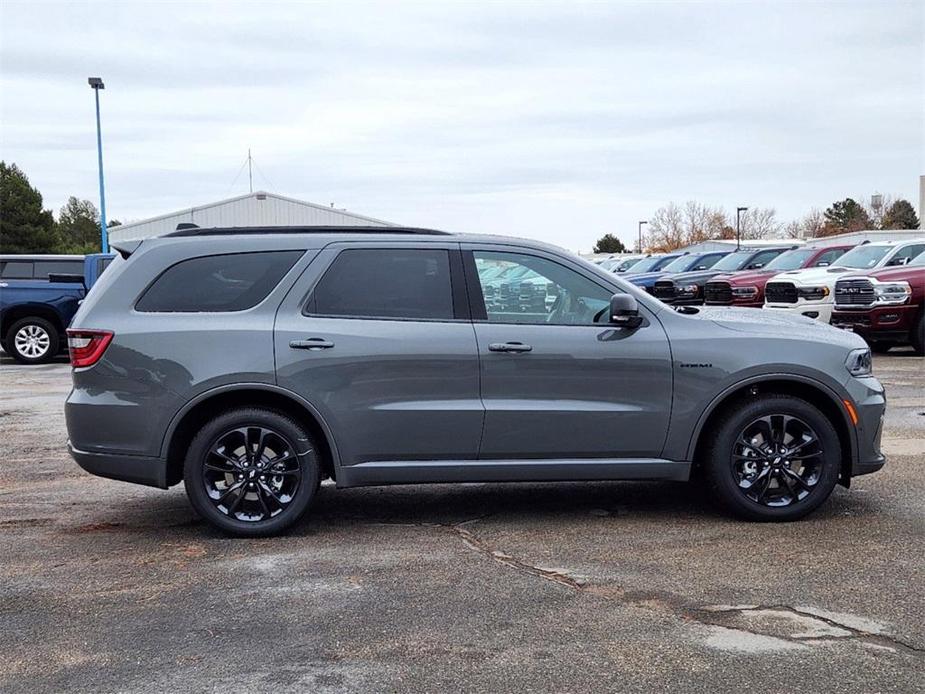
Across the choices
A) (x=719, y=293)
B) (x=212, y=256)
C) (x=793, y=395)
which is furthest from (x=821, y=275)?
(x=212, y=256)

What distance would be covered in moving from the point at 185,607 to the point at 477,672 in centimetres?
154

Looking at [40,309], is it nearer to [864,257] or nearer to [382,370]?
[382,370]

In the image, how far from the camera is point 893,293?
14.8 metres

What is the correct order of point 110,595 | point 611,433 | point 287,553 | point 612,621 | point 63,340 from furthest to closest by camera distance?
point 63,340
point 611,433
point 287,553
point 110,595
point 612,621

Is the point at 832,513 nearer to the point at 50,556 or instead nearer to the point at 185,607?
the point at 185,607

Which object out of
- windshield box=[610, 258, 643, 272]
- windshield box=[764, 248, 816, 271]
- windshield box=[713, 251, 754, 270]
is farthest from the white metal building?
windshield box=[764, 248, 816, 271]

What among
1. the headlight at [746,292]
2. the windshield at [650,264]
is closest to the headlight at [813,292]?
the headlight at [746,292]

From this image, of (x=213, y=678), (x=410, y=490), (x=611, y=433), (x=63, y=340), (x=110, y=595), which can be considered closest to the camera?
(x=213, y=678)

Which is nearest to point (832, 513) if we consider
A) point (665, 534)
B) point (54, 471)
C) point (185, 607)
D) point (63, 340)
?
point (665, 534)

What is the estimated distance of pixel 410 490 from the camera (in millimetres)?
7199

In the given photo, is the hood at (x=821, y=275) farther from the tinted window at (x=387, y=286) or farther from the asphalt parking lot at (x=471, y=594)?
the tinted window at (x=387, y=286)

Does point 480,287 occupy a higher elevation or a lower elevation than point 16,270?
lower

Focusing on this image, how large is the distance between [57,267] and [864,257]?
1390 cm

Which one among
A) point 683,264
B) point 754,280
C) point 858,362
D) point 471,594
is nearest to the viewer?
point 471,594
